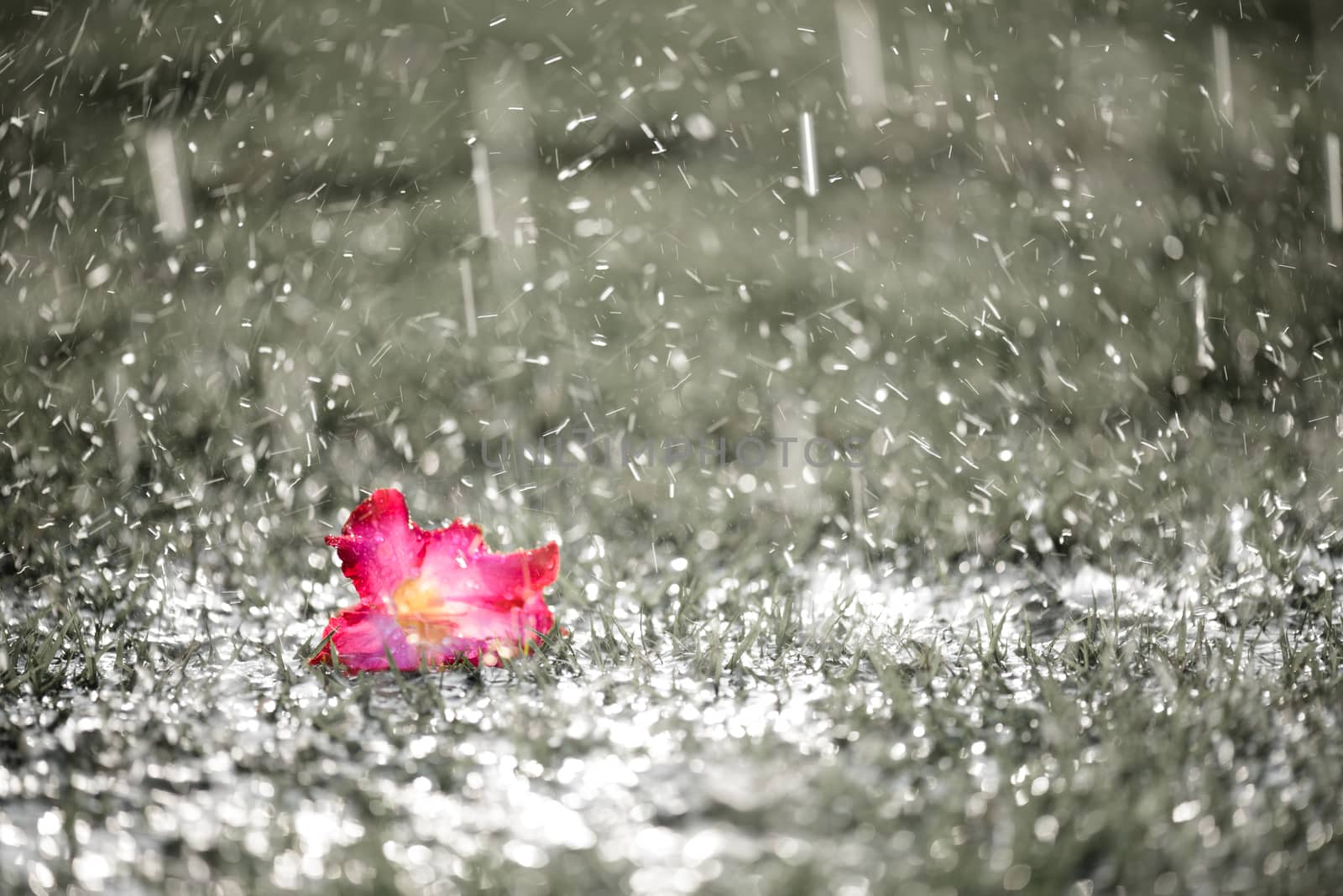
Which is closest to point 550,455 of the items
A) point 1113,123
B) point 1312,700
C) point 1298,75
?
point 1312,700

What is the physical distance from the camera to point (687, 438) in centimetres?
301

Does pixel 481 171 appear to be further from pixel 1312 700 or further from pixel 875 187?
pixel 1312 700

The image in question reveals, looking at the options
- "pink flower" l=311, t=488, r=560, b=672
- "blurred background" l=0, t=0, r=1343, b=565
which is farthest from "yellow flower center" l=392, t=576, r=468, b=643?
"blurred background" l=0, t=0, r=1343, b=565

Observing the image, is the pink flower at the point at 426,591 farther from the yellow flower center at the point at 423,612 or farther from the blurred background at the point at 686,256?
the blurred background at the point at 686,256

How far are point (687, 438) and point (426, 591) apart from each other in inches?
51.2

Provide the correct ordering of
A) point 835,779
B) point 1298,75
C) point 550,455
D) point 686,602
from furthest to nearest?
point 1298,75, point 550,455, point 686,602, point 835,779

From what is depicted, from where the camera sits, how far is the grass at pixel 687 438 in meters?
1.47

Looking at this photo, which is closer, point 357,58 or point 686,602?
point 686,602

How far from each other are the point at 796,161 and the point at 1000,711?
125 inches

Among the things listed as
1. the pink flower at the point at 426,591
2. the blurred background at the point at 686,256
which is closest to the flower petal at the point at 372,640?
the pink flower at the point at 426,591

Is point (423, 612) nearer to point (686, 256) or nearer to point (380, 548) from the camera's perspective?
point (380, 548)

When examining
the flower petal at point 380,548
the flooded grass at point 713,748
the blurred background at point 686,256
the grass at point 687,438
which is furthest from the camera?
the blurred background at point 686,256

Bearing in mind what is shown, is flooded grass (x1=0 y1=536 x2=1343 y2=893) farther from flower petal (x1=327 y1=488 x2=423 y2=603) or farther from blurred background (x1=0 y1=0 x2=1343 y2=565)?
blurred background (x1=0 y1=0 x2=1343 y2=565)

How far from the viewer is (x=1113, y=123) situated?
4.46 m
